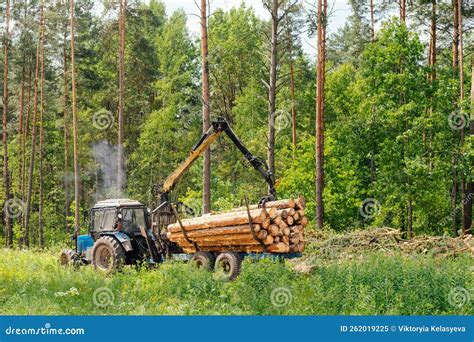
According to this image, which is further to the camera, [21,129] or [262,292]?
[21,129]

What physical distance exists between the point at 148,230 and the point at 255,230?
4.28m

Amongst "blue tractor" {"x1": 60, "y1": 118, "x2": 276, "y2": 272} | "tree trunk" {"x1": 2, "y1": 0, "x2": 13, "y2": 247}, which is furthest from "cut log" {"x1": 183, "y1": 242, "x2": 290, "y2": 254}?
"tree trunk" {"x1": 2, "y1": 0, "x2": 13, "y2": 247}

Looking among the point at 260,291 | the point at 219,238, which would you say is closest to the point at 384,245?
the point at 219,238

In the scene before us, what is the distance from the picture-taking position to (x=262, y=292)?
40.3 feet

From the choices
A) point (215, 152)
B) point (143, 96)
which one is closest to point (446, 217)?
point (215, 152)

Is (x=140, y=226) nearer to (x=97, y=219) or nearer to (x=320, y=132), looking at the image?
(x=97, y=219)

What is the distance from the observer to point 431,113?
83.1 feet

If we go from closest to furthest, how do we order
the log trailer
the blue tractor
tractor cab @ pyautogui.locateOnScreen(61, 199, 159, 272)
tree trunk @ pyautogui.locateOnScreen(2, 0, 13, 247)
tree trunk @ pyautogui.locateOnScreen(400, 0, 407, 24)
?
the log trailer
the blue tractor
tractor cab @ pyautogui.locateOnScreen(61, 199, 159, 272)
tree trunk @ pyautogui.locateOnScreen(400, 0, 407, 24)
tree trunk @ pyautogui.locateOnScreen(2, 0, 13, 247)

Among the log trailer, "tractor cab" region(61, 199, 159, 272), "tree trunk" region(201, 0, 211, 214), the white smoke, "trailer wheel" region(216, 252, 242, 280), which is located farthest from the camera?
the white smoke

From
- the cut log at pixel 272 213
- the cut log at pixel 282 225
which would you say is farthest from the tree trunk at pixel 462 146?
the cut log at pixel 272 213

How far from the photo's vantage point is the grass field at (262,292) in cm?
1127

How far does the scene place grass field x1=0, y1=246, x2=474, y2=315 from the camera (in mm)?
11273

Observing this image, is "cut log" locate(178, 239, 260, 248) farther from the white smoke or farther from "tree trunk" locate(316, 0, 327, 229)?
the white smoke

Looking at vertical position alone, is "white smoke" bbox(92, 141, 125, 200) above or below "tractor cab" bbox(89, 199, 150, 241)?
above
